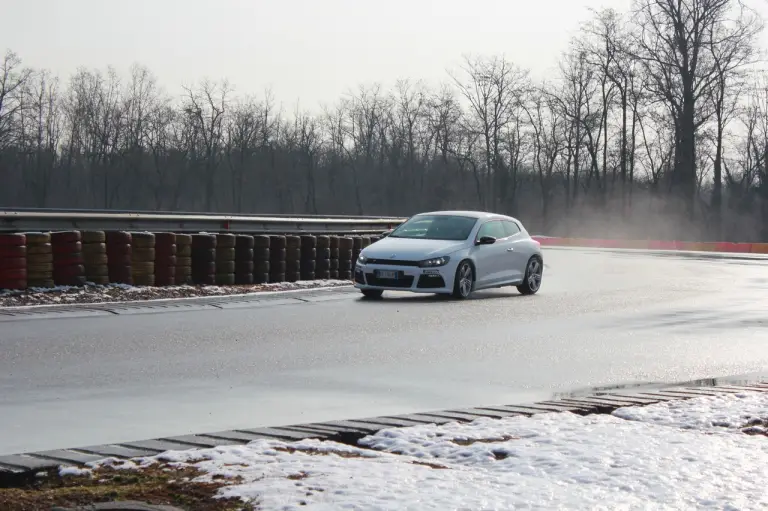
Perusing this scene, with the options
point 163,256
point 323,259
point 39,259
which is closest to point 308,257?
point 323,259

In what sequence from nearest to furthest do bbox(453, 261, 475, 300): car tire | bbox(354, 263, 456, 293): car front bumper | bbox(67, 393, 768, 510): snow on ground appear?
bbox(67, 393, 768, 510): snow on ground
bbox(354, 263, 456, 293): car front bumper
bbox(453, 261, 475, 300): car tire

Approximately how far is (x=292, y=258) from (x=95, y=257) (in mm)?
4900

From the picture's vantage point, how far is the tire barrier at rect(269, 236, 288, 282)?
70.4 ft

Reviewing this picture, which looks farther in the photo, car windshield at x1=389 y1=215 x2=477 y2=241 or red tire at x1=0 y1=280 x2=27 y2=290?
car windshield at x1=389 y1=215 x2=477 y2=241

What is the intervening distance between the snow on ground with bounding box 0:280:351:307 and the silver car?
2019 millimetres

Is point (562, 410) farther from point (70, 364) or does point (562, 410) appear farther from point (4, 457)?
point (70, 364)

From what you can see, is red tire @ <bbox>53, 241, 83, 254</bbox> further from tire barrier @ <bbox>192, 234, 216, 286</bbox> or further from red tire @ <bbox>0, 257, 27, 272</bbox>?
tire barrier @ <bbox>192, 234, 216, 286</bbox>

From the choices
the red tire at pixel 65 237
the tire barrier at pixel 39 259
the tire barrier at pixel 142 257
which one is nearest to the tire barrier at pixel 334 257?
the tire barrier at pixel 142 257

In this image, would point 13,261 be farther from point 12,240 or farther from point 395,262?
point 395,262

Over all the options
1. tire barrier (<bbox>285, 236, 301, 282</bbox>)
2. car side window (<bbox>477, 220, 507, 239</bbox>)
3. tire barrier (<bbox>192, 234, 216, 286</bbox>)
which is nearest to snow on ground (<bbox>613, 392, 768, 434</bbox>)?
car side window (<bbox>477, 220, 507, 239</bbox>)

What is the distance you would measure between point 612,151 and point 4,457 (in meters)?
83.0

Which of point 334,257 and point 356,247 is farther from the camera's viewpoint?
point 356,247

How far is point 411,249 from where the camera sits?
1948 cm

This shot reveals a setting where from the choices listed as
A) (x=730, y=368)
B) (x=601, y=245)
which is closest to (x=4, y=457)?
(x=730, y=368)
